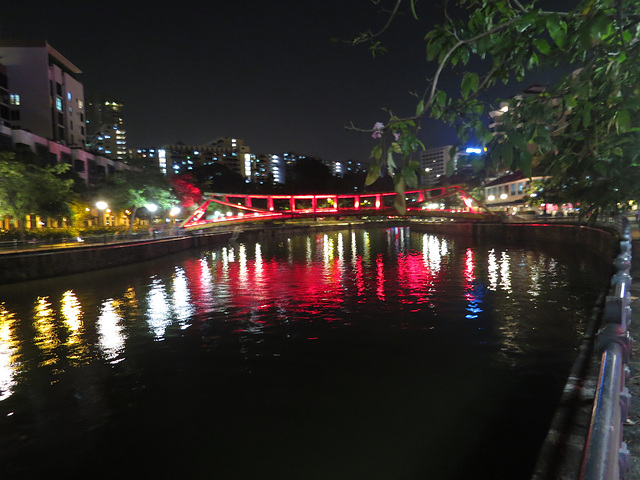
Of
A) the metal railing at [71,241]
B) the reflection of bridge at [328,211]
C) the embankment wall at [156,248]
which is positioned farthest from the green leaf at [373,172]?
the reflection of bridge at [328,211]

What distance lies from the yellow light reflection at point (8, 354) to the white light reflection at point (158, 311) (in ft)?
11.8

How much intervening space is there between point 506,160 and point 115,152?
591ft

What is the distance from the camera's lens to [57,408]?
807 centimetres

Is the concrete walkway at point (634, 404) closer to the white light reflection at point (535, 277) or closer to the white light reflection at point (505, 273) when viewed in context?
the white light reflection at point (535, 277)

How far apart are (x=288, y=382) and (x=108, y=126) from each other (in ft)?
589

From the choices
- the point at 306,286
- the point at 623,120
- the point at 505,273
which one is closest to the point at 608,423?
the point at 623,120

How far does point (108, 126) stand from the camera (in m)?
162

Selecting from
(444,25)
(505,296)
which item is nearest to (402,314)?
(505,296)

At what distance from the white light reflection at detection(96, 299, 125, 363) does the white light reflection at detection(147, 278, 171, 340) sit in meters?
1.02

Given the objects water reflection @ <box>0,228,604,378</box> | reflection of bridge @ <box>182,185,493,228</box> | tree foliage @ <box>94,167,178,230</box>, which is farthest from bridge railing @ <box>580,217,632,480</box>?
tree foliage @ <box>94,167,178,230</box>

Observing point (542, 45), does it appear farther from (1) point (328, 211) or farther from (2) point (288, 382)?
(1) point (328, 211)

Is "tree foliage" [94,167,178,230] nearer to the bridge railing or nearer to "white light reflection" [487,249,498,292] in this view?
"white light reflection" [487,249,498,292]

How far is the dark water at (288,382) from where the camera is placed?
6.25m

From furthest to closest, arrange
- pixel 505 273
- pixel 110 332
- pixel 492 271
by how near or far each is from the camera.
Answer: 1. pixel 492 271
2. pixel 505 273
3. pixel 110 332
